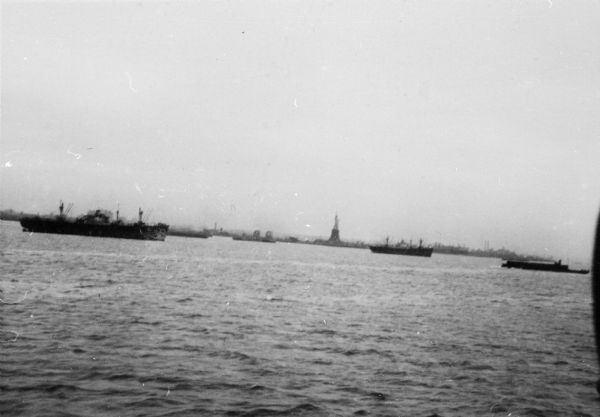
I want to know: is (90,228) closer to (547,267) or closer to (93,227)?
(93,227)

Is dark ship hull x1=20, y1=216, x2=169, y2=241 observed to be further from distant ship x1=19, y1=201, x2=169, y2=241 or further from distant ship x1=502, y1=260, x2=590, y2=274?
distant ship x1=502, y1=260, x2=590, y2=274

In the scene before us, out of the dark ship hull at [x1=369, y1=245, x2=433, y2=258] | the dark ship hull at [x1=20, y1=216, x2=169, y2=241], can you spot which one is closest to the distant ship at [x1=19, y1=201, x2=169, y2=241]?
the dark ship hull at [x1=20, y1=216, x2=169, y2=241]

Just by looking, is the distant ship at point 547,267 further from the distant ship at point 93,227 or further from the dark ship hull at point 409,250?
the distant ship at point 93,227

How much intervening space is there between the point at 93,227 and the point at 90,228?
860 mm

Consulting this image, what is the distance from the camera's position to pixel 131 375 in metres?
10.5

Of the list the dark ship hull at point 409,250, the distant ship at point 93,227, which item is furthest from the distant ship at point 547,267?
the distant ship at point 93,227

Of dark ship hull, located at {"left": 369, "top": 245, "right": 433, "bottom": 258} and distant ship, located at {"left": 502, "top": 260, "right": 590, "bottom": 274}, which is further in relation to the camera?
dark ship hull, located at {"left": 369, "top": 245, "right": 433, "bottom": 258}

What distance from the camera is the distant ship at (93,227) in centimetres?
11819

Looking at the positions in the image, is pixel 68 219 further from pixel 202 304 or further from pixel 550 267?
pixel 550 267

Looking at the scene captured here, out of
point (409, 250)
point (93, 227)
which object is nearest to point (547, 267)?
point (409, 250)

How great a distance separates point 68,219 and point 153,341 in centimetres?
13106

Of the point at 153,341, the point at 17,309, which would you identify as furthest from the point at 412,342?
the point at 17,309

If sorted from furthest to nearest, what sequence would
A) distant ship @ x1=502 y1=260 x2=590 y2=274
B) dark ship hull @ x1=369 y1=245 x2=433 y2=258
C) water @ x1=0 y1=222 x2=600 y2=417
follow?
dark ship hull @ x1=369 y1=245 x2=433 y2=258 → distant ship @ x1=502 y1=260 x2=590 y2=274 → water @ x1=0 y1=222 x2=600 y2=417

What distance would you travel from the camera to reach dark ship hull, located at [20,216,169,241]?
11765cm
